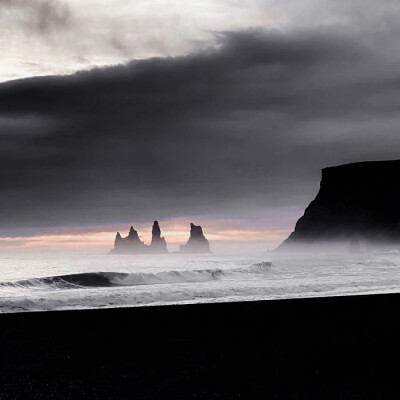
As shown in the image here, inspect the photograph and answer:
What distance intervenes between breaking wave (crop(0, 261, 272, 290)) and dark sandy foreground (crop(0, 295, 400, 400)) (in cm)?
1444

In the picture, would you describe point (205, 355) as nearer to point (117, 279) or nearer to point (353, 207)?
point (117, 279)

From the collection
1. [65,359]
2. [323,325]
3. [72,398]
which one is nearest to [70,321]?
[65,359]

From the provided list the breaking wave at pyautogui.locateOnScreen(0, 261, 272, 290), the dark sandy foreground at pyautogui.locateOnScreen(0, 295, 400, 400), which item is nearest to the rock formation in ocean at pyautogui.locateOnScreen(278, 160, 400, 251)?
the breaking wave at pyautogui.locateOnScreen(0, 261, 272, 290)

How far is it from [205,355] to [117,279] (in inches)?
867

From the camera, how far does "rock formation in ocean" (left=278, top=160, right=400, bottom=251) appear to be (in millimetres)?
134250

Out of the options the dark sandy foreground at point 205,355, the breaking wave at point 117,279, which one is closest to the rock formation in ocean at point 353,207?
the breaking wave at point 117,279

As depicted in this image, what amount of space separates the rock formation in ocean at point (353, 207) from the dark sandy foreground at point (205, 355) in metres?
123

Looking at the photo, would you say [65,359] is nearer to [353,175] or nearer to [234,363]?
[234,363]

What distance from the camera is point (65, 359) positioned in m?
7.30

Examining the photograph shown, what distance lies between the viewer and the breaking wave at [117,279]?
2600cm

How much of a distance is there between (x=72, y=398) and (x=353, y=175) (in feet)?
463

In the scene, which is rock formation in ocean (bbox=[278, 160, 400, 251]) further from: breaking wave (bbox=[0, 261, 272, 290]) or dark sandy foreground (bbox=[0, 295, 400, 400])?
dark sandy foreground (bbox=[0, 295, 400, 400])

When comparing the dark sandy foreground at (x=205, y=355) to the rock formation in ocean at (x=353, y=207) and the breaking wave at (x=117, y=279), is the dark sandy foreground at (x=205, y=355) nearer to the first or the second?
the breaking wave at (x=117, y=279)

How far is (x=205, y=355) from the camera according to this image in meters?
7.28
